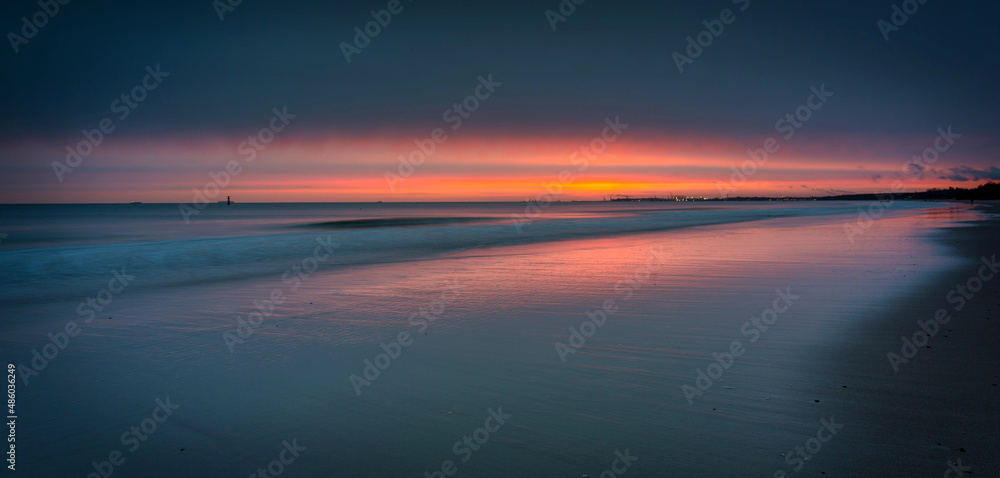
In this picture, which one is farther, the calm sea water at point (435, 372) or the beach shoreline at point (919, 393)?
the calm sea water at point (435, 372)

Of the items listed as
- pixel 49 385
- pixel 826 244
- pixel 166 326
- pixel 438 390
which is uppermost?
pixel 826 244

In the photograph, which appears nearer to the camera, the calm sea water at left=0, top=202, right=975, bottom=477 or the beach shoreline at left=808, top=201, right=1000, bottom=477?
the beach shoreline at left=808, top=201, right=1000, bottom=477

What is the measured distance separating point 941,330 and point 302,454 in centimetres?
688

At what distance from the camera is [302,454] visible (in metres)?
3.69

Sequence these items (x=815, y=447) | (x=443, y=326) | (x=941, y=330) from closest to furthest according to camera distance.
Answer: (x=815, y=447), (x=941, y=330), (x=443, y=326)

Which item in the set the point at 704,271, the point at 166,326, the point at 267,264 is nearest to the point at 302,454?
the point at 166,326

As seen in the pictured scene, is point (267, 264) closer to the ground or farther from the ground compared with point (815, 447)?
farther from the ground

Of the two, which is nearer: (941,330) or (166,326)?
(941,330)

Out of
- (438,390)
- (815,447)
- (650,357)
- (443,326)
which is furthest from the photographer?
(443,326)

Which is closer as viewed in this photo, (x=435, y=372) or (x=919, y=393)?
(x=919, y=393)

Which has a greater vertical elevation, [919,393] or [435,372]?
[919,393]

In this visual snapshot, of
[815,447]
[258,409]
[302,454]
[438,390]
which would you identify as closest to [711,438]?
[815,447]

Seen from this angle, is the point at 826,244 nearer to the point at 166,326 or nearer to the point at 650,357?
the point at 650,357

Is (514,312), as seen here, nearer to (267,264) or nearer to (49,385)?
(49,385)
